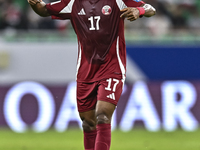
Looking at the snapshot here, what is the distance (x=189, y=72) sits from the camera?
537 inches

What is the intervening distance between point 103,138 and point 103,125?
0.15 meters

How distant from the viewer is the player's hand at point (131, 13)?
6.32 meters

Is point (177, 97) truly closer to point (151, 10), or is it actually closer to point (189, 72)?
point (189, 72)

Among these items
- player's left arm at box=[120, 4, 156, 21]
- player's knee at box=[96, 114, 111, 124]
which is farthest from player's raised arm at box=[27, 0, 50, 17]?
player's knee at box=[96, 114, 111, 124]

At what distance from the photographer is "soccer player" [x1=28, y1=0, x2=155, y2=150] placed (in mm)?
6637

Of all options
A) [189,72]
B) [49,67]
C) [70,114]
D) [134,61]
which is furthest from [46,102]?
[189,72]

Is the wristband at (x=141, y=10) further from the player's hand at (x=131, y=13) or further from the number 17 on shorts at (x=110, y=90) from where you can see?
the number 17 on shorts at (x=110, y=90)

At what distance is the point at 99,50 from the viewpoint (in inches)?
269

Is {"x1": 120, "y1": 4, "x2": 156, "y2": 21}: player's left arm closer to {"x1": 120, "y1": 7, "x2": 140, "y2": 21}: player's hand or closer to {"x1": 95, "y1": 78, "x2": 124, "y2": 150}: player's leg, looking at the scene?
{"x1": 120, "y1": 7, "x2": 140, "y2": 21}: player's hand

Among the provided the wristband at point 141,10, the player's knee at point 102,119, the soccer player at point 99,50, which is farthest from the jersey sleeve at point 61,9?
the player's knee at point 102,119

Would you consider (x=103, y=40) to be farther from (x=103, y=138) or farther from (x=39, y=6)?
(x=103, y=138)

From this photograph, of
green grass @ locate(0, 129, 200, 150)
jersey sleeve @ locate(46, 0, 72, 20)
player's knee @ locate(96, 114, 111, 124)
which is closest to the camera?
player's knee @ locate(96, 114, 111, 124)

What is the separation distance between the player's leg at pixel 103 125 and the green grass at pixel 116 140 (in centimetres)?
314

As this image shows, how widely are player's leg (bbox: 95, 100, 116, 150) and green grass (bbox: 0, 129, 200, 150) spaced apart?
3.14 metres
